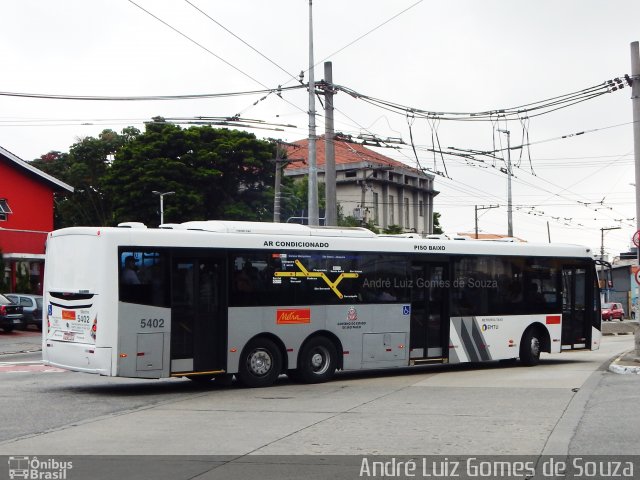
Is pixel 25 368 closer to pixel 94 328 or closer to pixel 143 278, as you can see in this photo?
pixel 94 328

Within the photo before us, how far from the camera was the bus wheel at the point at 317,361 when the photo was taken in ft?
59.7

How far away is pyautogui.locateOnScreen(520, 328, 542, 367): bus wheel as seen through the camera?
22.4m

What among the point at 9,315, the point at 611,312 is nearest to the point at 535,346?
the point at 9,315

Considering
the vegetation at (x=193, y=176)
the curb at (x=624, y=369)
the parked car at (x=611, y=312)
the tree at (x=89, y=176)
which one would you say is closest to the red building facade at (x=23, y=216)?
the vegetation at (x=193, y=176)

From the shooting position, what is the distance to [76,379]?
64.9 feet

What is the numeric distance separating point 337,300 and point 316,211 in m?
8.52

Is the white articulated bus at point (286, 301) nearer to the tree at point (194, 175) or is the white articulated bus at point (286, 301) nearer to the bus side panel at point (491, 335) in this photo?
the bus side panel at point (491, 335)

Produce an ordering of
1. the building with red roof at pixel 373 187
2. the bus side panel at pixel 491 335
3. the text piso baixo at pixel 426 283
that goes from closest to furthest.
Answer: the text piso baixo at pixel 426 283, the bus side panel at pixel 491 335, the building with red roof at pixel 373 187

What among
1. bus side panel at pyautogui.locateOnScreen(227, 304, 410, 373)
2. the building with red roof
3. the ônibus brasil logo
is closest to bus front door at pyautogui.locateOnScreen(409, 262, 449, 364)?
bus side panel at pyautogui.locateOnScreen(227, 304, 410, 373)

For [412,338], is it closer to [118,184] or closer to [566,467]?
[566,467]

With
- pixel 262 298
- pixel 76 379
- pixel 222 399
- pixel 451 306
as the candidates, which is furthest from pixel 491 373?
pixel 76 379

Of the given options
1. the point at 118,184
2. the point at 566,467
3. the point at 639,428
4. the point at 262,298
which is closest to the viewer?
the point at 566,467

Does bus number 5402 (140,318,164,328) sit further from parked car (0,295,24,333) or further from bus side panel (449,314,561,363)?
parked car (0,295,24,333)

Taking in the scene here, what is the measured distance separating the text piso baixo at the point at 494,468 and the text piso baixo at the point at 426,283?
9889 millimetres
